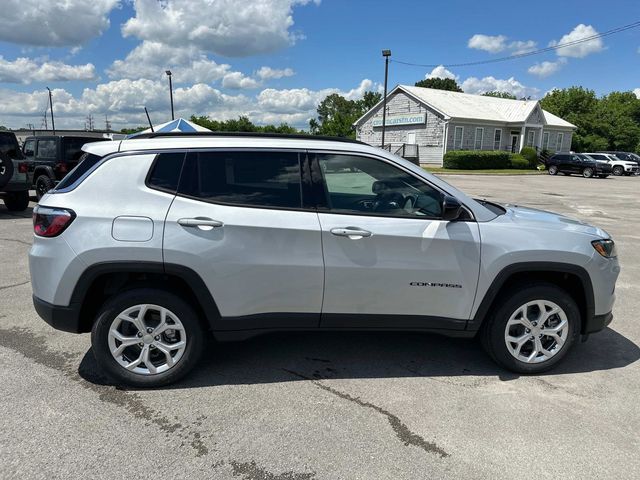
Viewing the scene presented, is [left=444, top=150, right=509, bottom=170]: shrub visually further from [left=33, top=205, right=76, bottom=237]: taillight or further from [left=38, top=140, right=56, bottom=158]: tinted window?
[left=33, top=205, right=76, bottom=237]: taillight

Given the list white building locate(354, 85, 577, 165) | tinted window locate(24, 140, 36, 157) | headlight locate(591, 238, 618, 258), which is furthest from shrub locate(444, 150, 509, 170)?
headlight locate(591, 238, 618, 258)

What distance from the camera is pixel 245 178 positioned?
3.33 meters

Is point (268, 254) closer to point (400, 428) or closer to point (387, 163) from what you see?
point (387, 163)

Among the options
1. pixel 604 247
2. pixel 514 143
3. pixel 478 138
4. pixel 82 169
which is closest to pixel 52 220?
pixel 82 169

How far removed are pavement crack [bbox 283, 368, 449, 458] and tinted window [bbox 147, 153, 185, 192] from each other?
70.1 inches

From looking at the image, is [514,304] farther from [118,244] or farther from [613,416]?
[118,244]

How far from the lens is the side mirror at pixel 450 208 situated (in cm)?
321

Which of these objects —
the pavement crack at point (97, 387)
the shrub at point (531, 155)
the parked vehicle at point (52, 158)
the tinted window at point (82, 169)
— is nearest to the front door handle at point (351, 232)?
the pavement crack at point (97, 387)

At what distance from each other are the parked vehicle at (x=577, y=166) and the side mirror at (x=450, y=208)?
109ft

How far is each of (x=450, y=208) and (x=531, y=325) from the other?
1.17 meters

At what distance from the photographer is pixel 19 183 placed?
10.6 m

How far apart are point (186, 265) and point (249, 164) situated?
84 centimetres

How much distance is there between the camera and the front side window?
340 cm

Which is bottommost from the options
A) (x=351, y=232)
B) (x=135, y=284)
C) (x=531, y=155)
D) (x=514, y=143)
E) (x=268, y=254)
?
(x=135, y=284)
